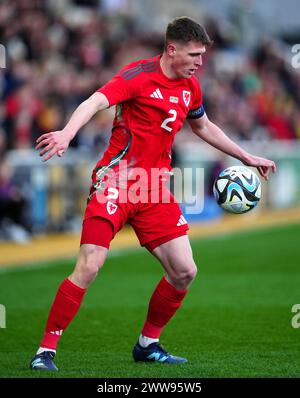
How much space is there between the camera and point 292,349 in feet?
23.9

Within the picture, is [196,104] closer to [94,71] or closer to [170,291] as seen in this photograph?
[170,291]

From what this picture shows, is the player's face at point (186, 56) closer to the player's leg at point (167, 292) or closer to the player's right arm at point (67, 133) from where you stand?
the player's right arm at point (67, 133)

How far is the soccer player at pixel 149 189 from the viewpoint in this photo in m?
6.50

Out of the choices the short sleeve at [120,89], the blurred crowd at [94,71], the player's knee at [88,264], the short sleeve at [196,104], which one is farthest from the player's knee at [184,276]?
the blurred crowd at [94,71]

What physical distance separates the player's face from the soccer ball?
94 cm

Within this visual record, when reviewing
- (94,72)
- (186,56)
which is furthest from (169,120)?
(94,72)

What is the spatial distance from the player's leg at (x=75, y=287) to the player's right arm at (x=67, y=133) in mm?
802

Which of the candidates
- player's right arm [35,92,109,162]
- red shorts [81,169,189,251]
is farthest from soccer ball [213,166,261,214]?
player's right arm [35,92,109,162]

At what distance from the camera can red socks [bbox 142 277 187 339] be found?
697cm

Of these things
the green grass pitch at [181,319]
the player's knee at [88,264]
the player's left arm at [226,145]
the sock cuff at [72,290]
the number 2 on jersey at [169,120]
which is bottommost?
the green grass pitch at [181,319]

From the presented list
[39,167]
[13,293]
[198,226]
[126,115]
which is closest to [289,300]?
[13,293]

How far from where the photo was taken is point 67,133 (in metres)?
5.94

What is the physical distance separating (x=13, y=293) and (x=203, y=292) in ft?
7.15

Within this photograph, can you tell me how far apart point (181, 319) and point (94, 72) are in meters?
12.2
